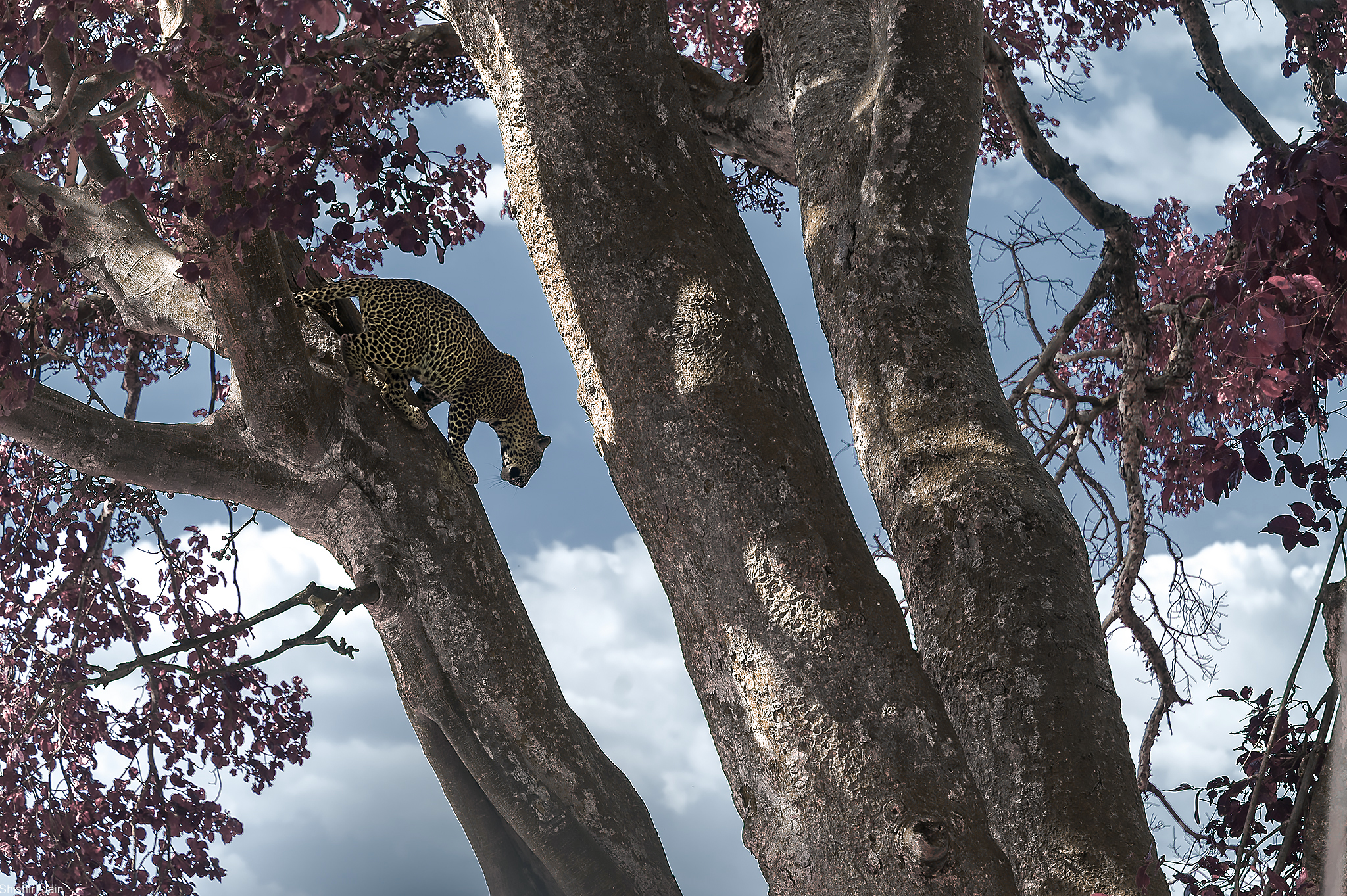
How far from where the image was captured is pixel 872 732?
2.29 metres

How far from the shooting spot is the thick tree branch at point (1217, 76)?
241 inches

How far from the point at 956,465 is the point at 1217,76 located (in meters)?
4.78

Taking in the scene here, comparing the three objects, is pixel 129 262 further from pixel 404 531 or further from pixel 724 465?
pixel 724 465

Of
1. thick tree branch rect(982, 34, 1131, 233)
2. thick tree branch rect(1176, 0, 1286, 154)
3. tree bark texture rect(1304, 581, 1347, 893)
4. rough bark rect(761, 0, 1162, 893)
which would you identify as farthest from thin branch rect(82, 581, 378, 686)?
thick tree branch rect(1176, 0, 1286, 154)

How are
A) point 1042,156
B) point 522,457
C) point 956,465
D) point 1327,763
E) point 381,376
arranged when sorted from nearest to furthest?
→ point 1327,763, point 956,465, point 381,376, point 522,457, point 1042,156

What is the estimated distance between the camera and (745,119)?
4609mm

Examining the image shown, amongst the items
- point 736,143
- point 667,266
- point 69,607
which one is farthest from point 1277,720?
point 69,607

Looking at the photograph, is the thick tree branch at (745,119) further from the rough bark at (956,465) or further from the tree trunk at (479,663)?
the tree trunk at (479,663)

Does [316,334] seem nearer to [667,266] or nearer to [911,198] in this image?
[667,266]

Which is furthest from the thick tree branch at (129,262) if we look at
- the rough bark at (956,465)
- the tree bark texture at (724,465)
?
the rough bark at (956,465)

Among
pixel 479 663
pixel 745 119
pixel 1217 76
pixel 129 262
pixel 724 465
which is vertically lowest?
pixel 724 465

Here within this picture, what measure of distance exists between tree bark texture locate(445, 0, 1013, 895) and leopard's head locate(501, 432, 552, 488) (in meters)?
2.13

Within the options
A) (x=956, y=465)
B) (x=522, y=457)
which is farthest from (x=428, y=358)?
(x=956, y=465)

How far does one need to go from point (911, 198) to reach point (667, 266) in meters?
1.06
